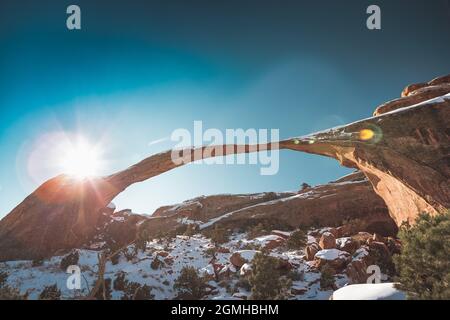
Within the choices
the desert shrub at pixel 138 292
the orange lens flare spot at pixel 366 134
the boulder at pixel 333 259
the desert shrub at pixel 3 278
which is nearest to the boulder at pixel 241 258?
the boulder at pixel 333 259

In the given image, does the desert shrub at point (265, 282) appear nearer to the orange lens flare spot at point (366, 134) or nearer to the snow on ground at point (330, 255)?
the snow on ground at point (330, 255)

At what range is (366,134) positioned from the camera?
482 inches

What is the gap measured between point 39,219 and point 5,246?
5.87 feet

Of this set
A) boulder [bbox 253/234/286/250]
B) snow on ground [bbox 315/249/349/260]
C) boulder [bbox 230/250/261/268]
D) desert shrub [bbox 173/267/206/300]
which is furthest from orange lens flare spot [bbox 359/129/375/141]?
desert shrub [bbox 173/267/206/300]

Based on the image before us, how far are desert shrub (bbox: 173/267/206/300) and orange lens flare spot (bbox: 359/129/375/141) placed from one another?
368 inches

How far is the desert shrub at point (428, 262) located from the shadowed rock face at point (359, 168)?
3.46 meters

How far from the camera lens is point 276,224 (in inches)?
931

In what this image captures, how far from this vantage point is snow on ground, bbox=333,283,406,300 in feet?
20.0

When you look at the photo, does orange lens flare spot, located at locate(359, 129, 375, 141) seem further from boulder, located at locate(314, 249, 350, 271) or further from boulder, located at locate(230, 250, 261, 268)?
boulder, located at locate(230, 250, 261, 268)

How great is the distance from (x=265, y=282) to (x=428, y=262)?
176 inches

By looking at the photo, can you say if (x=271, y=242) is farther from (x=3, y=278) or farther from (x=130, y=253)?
(x=3, y=278)
